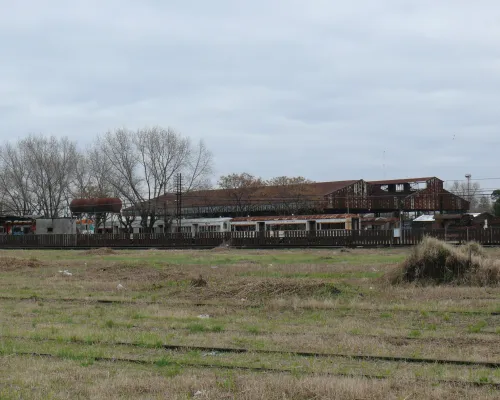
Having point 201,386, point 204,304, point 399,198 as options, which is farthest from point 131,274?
point 399,198

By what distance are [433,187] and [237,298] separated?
9299 centimetres

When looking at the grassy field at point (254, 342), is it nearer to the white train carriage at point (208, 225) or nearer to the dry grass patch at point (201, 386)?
the dry grass patch at point (201, 386)

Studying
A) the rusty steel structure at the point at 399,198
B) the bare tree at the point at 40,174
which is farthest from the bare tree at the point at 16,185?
the rusty steel structure at the point at 399,198

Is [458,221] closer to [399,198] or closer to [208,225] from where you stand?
[399,198]

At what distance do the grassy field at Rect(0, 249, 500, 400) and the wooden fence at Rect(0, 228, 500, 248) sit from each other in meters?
34.3

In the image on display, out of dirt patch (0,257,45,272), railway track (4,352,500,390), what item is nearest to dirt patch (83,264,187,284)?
dirt patch (0,257,45,272)

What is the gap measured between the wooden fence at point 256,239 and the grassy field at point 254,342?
34265mm

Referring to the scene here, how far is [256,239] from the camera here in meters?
58.5

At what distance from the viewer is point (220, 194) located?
101m

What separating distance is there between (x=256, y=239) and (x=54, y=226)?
32452 mm

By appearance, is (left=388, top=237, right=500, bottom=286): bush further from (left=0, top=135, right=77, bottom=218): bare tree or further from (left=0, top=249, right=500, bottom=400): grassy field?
(left=0, top=135, right=77, bottom=218): bare tree

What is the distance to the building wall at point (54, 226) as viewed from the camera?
253 feet

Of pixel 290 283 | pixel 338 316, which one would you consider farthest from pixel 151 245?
pixel 338 316

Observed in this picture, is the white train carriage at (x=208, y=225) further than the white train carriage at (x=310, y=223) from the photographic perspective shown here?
Yes
